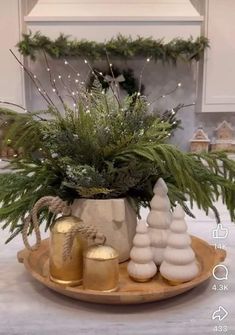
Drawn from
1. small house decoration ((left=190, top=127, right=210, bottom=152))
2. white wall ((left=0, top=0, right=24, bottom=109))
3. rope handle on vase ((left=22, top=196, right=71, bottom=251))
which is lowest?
rope handle on vase ((left=22, top=196, right=71, bottom=251))

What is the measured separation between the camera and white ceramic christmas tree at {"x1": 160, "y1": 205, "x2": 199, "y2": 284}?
2.78ft

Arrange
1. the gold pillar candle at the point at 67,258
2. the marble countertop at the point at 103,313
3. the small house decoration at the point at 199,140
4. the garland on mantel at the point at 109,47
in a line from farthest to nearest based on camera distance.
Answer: the small house decoration at the point at 199,140
the garland on mantel at the point at 109,47
the gold pillar candle at the point at 67,258
the marble countertop at the point at 103,313

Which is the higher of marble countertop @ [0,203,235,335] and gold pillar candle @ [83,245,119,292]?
gold pillar candle @ [83,245,119,292]

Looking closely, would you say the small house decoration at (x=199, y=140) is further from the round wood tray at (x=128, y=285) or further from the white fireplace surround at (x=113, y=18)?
the round wood tray at (x=128, y=285)

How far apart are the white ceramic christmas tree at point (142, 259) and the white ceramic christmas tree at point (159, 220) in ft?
0.10

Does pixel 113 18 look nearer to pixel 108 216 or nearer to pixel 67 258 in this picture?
pixel 108 216

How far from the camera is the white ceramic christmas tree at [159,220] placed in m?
0.91

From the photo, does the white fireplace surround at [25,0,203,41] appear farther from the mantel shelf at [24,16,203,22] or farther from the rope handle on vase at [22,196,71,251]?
the rope handle on vase at [22,196,71,251]

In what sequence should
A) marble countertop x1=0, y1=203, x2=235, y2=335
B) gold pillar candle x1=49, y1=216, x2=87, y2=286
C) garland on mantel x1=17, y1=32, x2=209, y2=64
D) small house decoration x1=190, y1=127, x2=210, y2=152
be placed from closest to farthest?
marble countertop x1=0, y1=203, x2=235, y2=335
gold pillar candle x1=49, y1=216, x2=87, y2=286
garland on mantel x1=17, y1=32, x2=209, y2=64
small house decoration x1=190, y1=127, x2=210, y2=152

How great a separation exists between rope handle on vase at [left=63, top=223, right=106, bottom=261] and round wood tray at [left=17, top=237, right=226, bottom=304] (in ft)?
0.26

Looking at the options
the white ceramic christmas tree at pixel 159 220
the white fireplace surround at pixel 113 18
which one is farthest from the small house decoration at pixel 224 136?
the white ceramic christmas tree at pixel 159 220

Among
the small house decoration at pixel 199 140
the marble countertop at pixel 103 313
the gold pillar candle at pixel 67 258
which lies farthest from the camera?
the small house decoration at pixel 199 140

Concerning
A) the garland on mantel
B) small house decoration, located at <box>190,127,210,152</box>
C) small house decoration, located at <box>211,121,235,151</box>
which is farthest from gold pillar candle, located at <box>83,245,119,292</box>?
small house decoration, located at <box>211,121,235,151</box>

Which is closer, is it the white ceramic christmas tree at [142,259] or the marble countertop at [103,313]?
the marble countertop at [103,313]
